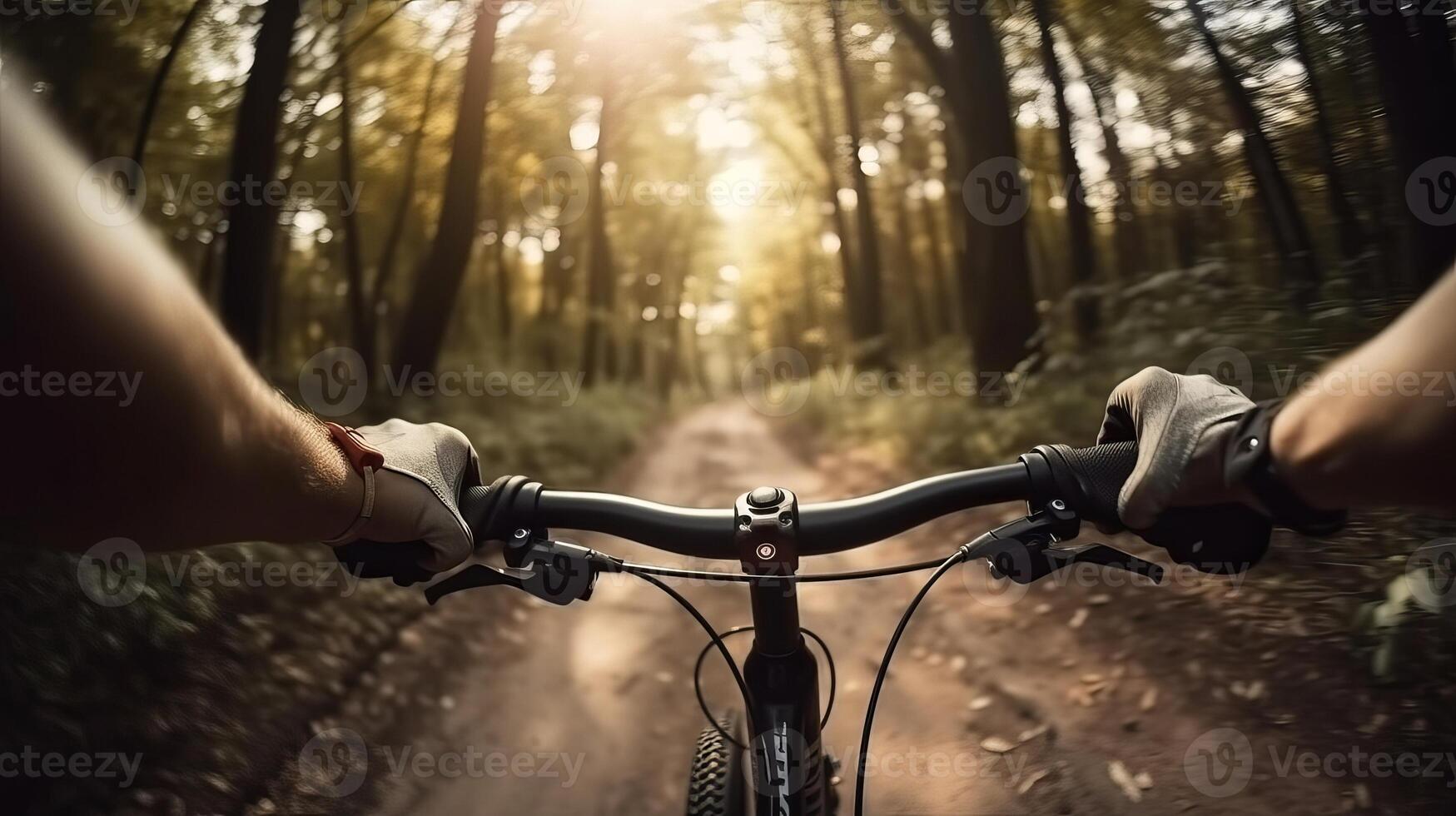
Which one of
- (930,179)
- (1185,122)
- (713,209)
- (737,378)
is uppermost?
(713,209)

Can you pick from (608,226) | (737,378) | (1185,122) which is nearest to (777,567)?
(1185,122)

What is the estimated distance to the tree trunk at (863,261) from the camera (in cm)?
1345

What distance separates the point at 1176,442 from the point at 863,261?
15.0 meters

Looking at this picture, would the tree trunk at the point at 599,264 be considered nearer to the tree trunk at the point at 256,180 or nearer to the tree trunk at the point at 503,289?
the tree trunk at the point at 503,289

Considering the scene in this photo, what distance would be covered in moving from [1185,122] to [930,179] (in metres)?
13.0

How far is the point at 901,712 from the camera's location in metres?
4.11

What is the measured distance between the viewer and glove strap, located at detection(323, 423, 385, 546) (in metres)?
1.36

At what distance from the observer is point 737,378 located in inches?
2544

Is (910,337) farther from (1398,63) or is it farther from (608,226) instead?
(1398,63)

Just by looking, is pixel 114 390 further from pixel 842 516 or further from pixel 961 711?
pixel 961 711

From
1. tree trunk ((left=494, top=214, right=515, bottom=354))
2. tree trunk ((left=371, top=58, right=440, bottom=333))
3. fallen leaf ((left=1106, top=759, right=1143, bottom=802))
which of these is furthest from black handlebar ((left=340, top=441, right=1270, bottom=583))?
tree trunk ((left=494, top=214, right=515, bottom=354))

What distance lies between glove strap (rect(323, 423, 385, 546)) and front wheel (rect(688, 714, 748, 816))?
102cm

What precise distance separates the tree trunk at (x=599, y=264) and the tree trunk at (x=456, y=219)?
733 cm

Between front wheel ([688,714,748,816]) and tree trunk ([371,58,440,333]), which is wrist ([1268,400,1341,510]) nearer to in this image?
front wheel ([688,714,748,816])
